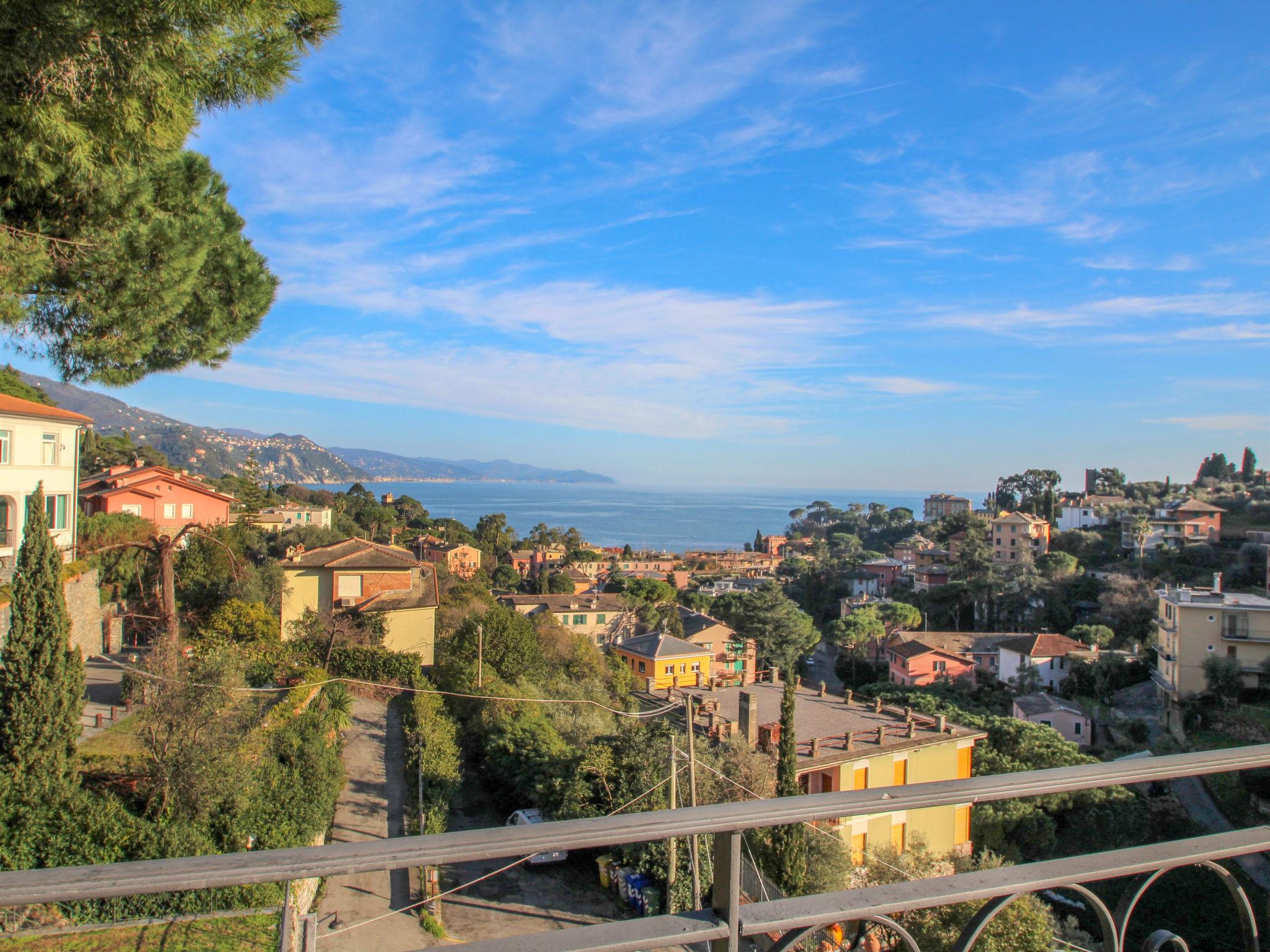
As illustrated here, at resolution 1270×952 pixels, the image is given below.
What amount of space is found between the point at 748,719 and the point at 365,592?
9538 mm

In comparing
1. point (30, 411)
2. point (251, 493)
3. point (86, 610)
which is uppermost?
point (30, 411)

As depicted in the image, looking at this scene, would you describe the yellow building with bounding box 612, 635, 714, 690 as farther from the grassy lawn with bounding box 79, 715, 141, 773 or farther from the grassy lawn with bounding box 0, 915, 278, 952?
the grassy lawn with bounding box 0, 915, 278, 952

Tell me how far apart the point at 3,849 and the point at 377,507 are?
5094cm

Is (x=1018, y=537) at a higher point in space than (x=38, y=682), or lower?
lower

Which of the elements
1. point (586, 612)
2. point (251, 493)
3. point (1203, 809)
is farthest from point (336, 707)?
point (586, 612)

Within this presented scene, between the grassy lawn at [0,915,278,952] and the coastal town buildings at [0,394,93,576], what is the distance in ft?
A: 23.1

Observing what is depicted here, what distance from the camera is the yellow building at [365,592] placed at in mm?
18688

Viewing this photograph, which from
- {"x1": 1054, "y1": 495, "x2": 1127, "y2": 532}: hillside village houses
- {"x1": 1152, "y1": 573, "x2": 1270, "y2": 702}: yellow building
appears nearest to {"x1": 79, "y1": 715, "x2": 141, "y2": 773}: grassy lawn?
{"x1": 1152, "y1": 573, "x2": 1270, "y2": 702}: yellow building

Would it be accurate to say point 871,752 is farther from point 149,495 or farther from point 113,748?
point 149,495

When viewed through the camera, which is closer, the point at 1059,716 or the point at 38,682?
the point at 38,682

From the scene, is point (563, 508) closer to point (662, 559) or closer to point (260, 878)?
point (662, 559)

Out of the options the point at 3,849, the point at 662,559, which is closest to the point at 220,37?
the point at 3,849

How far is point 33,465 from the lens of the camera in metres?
12.7

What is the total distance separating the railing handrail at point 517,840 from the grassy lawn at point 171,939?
6732 mm
